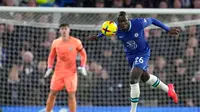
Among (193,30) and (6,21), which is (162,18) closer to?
(193,30)

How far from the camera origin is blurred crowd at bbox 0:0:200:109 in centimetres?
1304

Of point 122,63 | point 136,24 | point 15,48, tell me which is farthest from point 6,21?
point 136,24

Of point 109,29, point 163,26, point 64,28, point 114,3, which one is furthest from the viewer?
point 114,3

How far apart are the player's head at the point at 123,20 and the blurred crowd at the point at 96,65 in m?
2.99

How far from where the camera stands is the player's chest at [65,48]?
1165 centimetres

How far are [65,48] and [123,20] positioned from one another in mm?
1916

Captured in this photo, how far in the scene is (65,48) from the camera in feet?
38.2

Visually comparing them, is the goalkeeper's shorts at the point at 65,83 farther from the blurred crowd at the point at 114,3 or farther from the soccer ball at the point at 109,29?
the blurred crowd at the point at 114,3

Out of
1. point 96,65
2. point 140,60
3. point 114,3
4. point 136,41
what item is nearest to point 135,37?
point 136,41

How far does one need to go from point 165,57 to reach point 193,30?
77 centimetres

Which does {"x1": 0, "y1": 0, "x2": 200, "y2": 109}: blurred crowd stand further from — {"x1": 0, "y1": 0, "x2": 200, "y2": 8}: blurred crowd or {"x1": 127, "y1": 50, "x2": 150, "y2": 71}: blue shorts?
{"x1": 127, "y1": 50, "x2": 150, "y2": 71}: blue shorts

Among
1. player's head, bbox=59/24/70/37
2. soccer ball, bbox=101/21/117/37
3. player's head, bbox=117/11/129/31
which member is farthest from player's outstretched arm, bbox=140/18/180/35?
player's head, bbox=59/24/70/37

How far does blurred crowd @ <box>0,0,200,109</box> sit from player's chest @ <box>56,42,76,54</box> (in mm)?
1372

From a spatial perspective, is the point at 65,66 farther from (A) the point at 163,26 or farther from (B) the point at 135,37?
(A) the point at 163,26
